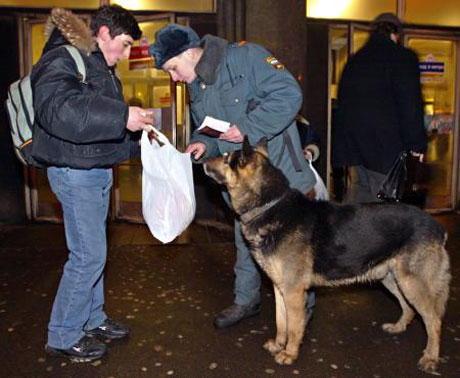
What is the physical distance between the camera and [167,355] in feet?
12.0

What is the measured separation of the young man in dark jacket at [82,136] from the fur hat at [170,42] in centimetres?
16

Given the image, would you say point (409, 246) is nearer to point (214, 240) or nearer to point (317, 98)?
point (214, 240)

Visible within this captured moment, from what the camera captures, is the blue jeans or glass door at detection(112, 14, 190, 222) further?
glass door at detection(112, 14, 190, 222)

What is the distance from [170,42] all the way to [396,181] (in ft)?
7.26

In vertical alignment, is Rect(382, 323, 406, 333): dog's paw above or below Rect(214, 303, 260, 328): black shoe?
below

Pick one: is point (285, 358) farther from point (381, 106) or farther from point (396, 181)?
point (381, 106)

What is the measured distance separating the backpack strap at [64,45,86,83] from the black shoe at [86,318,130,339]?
198 centimetres

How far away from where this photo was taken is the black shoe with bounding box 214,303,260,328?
162 inches

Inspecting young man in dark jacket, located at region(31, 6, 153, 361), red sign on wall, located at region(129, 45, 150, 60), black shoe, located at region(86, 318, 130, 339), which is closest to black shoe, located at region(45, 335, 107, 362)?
young man in dark jacket, located at region(31, 6, 153, 361)

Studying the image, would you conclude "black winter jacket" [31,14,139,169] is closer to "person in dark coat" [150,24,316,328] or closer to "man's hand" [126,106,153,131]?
"man's hand" [126,106,153,131]

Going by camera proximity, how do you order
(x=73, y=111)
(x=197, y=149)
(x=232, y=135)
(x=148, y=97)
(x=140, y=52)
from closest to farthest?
(x=73, y=111), (x=232, y=135), (x=197, y=149), (x=140, y=52), (x=148, y=97)

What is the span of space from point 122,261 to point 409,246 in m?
3.58

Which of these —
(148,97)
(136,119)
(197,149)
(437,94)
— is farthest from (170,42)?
(437,94)

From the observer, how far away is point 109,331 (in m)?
3.92
